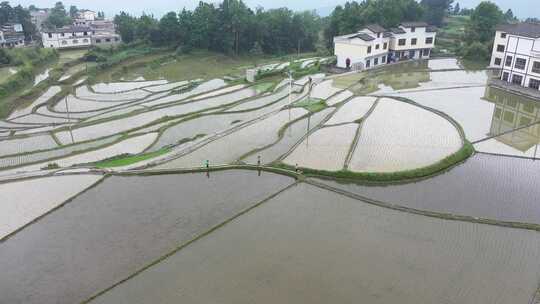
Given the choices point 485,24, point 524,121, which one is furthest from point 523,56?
point 485,24

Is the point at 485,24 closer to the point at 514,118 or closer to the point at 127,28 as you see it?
the point at 514,118

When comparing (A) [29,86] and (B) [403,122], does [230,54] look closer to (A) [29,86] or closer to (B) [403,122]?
(A) [29,86]

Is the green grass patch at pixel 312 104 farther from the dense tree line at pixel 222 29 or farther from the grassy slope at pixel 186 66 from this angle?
the dense tree line at pixel 222 29

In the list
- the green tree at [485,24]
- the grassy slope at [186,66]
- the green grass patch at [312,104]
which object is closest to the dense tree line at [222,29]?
the grassy slope at [186,66]

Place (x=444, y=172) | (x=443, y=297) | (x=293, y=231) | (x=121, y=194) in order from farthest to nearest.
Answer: (x=444, y=172), (x=121, y=194), (x=293, y=231), (x=443, y=297)

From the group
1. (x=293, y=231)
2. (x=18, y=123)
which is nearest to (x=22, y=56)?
(x=18, y=123)

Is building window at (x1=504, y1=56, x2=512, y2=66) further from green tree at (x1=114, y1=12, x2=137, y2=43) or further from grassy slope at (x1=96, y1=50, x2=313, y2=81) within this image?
green tree at (x1=114, y1=12, x2=137, y2=43)

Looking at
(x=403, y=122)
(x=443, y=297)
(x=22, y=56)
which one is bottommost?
(x=443, y=297)

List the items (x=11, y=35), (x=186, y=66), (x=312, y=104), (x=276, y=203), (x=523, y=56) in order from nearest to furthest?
(x=276, y=203), (x=312, y=104), (x=523, y=56), (x=186, y=66), (x=11, y=35)
